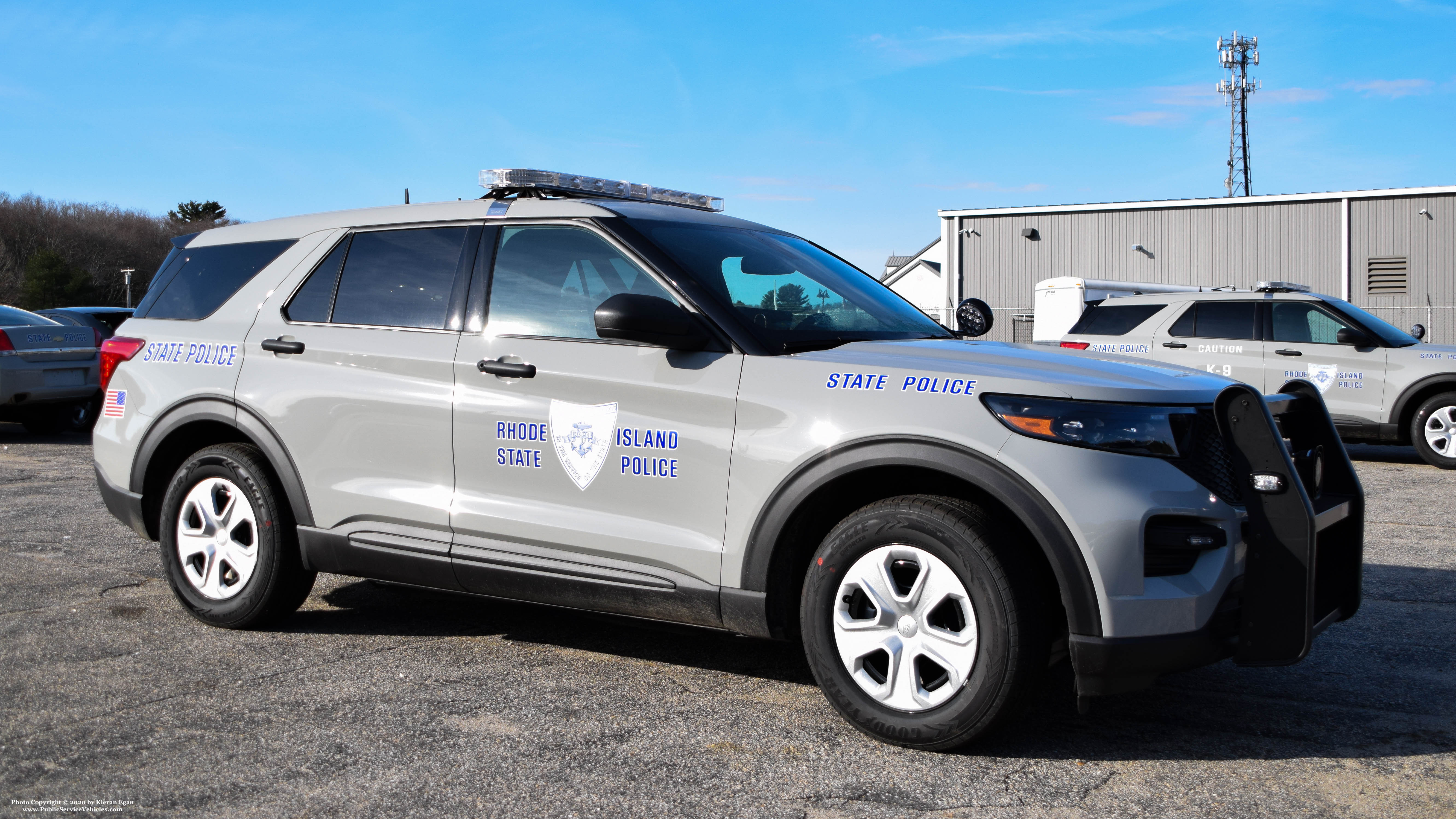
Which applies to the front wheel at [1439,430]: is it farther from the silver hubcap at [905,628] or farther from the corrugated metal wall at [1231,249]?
the corrugated metal wall at [1231,249]

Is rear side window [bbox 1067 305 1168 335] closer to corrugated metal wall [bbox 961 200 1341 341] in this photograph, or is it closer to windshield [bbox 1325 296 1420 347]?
windshield [bbox 1325 296 1420 347]

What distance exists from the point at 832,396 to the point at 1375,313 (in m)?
27.4

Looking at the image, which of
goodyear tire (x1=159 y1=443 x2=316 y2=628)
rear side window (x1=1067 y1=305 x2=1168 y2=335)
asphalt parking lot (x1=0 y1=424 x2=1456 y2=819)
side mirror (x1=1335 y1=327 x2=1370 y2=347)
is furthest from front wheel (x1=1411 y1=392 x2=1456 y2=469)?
goodyear tire (x1=159 y1=443 x2=316 y2=628)

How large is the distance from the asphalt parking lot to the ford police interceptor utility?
6.61 meters

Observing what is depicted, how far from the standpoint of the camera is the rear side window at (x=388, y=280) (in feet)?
14.4

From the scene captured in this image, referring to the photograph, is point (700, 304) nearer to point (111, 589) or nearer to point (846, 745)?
point (846, 745)

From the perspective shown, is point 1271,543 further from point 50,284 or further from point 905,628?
point 50,284

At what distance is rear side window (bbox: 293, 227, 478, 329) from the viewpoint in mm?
4375

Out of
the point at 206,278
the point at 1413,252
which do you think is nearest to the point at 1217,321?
the point at 206,278

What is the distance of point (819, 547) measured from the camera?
351 centimetres

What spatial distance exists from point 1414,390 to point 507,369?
10.0m

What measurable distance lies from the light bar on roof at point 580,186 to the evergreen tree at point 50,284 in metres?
64.2

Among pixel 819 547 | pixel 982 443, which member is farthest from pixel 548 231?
pixel 982 443

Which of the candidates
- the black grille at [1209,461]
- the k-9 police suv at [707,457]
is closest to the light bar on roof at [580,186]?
the k-9 police suv at [707,457]
